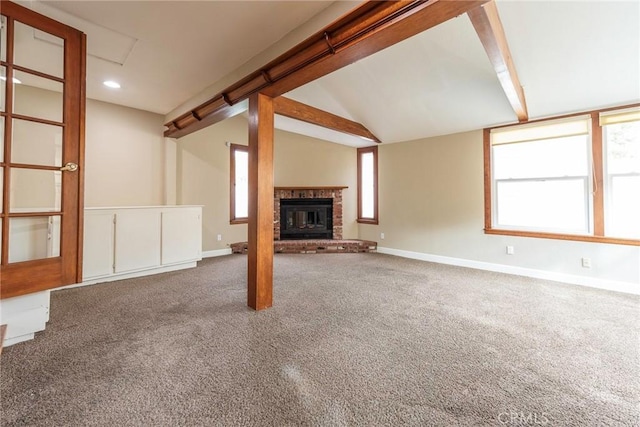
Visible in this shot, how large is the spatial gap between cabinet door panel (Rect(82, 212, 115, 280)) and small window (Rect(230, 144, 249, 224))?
2.18m

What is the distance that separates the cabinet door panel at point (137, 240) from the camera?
134 inches

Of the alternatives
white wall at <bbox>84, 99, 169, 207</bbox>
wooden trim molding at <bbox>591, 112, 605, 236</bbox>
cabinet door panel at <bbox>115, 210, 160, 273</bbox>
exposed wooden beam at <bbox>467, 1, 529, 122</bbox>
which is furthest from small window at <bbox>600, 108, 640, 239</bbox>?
white wall at <bbox>84, 99, 169, 207</bbox>

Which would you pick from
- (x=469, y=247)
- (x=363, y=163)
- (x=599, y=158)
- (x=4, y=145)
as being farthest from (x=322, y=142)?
(x=4, y=145)

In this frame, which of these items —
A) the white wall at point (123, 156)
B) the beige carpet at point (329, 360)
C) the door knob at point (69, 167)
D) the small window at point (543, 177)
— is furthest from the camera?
the white wall at point (123, 156)

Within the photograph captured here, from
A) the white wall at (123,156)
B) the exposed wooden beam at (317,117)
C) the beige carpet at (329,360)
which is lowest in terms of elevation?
the beige carpet at (329,360)

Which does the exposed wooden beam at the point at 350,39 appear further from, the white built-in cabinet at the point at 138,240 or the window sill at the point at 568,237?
the window sill at the point at 568,237

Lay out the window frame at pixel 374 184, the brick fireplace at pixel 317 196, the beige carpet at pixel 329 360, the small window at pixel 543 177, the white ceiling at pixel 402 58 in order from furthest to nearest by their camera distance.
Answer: the brick fireplace at pixel 317 196 → the window frame at pixel 374 184 → the small window at pixel 543 177 → the white ceiling at pixel 402 58 → the beige carpet at pixel 329 360

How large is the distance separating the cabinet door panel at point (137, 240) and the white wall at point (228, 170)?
3.22 ft

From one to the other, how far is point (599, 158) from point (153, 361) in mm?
5225

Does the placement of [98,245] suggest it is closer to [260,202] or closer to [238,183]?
[260,202]

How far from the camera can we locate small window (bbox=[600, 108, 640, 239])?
3.09 m

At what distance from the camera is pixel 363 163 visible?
5922mm

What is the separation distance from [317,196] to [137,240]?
3.49 metres

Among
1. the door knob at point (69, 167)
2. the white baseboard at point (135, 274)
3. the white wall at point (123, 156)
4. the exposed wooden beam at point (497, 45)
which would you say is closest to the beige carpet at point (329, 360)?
the white baseboard at point (135, 274)
